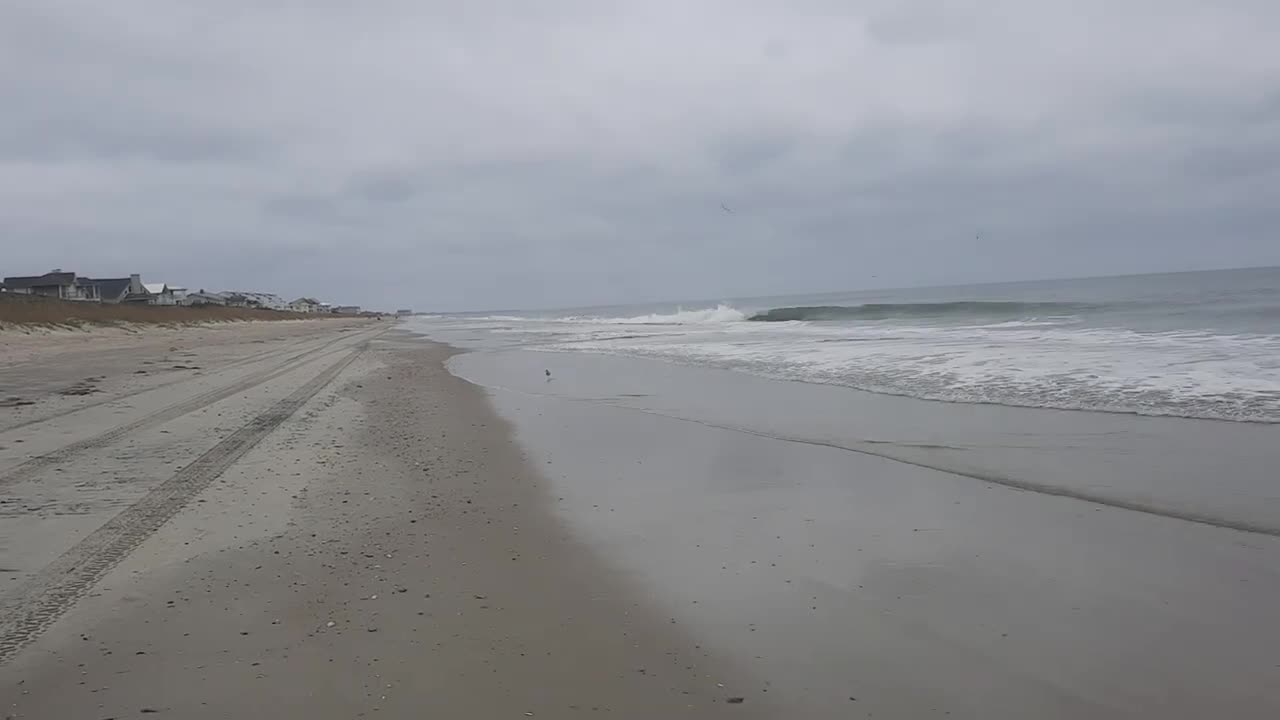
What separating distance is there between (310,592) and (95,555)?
1.58m

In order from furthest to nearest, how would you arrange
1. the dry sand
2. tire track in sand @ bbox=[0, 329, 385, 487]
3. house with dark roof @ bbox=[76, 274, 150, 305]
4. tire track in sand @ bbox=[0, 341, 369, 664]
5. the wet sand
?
1. house with dark roof @ bbox=[76, 274, 150, 305]
2. tire track in sand @ bbox=[0, 329, 385, 487]
3. tire track in sand @ bbox=[0, 341, 369, 664]
4. the wet sand
5. the dry sand

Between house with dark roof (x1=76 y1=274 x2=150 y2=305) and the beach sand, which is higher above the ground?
house with dark roof (x1=76 y1=274 x2=150 y2=305)

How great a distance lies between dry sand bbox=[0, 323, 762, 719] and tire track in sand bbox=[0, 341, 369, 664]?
17mm

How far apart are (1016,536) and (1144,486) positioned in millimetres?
1825

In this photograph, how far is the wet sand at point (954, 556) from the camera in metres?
3.23

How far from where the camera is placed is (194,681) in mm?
3189

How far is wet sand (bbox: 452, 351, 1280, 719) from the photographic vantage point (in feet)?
10.6

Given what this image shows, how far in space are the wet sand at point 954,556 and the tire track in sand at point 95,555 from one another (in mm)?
2929

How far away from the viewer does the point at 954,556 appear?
187 inches

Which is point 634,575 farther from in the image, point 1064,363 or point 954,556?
point 1064,363

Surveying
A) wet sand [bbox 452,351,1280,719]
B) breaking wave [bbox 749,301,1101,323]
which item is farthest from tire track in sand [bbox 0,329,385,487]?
breaking wave [bbox 749,301,1101,323]

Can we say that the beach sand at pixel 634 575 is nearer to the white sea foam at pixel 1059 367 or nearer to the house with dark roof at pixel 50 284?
the white sea foam at pixel 1059 367

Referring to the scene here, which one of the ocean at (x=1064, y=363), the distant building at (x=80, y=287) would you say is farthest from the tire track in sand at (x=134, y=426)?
Result: the distant building at (x=80, y=287)

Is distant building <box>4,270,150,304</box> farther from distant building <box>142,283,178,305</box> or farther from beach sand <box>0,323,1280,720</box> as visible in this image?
beach sand <box>0,323,1280,720</box>
